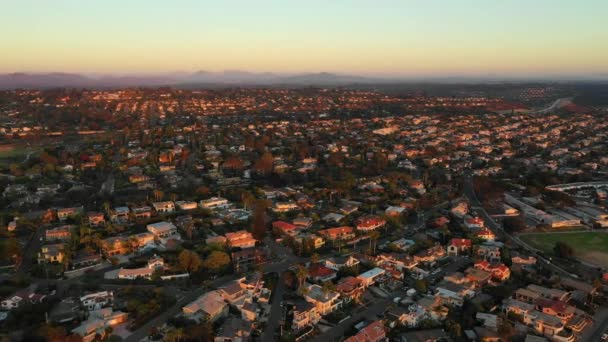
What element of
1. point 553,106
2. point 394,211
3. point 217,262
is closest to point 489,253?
point 394,211

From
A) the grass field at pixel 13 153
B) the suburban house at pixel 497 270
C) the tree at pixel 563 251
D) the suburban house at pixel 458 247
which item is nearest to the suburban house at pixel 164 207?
the suburban house at pixel 458 247

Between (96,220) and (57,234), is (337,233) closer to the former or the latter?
(96,220)

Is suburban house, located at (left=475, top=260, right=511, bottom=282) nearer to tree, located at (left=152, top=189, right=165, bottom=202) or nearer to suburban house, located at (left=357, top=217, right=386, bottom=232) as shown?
suburban house, located at (left=357, top=217, right=386, bottom=232)

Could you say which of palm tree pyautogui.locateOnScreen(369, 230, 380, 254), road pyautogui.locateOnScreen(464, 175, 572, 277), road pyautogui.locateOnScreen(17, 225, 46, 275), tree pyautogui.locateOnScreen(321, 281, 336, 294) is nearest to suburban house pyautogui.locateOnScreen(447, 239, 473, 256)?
road pyautogui.locateOnScreen(464, 175, 572, 277)

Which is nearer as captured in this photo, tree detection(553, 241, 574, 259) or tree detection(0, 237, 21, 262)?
tree detection(0, 237, 21, 262)

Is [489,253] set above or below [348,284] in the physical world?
below

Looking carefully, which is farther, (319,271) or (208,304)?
(319,271)
